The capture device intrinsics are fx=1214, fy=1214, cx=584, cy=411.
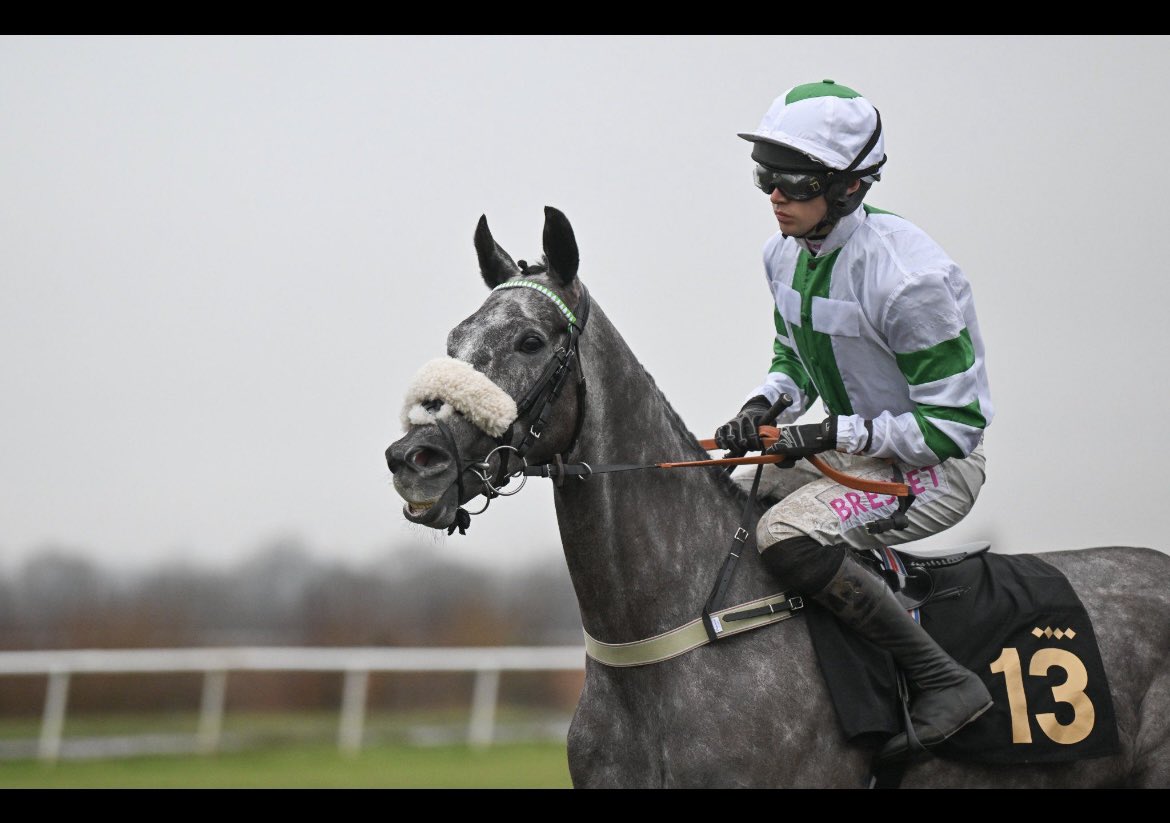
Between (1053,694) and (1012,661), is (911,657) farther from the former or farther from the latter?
(1053,694)

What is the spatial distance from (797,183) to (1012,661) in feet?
4.47

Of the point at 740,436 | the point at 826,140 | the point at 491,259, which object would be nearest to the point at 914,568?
the point at 740,436

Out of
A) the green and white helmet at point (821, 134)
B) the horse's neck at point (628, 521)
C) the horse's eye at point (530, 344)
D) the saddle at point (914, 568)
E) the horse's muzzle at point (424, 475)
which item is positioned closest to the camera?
the horse's muzzle at point (424, 475)

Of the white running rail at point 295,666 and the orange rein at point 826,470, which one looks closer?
the orange rein at point 826,470

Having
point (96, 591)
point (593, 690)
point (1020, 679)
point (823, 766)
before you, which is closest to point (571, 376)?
point (593, 690)

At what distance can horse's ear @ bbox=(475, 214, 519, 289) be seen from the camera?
312 centimetres

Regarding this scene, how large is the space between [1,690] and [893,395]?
6.31m

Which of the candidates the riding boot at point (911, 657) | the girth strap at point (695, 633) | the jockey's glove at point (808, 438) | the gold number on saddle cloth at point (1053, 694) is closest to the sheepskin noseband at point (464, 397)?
the girth strap at point (695, 633)

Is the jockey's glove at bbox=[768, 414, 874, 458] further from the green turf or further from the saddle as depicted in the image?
the green turf

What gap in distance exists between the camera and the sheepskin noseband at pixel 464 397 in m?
2.69

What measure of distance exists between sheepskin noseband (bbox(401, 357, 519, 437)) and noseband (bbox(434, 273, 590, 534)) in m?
0.04

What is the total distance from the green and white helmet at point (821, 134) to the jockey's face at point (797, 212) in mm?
81

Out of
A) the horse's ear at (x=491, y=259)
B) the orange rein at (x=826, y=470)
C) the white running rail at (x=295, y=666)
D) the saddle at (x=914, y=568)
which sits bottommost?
the white running rail at (x=295, y=666)

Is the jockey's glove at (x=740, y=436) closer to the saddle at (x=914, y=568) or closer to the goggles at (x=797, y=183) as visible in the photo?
the saddle at (x=914, y=568)
